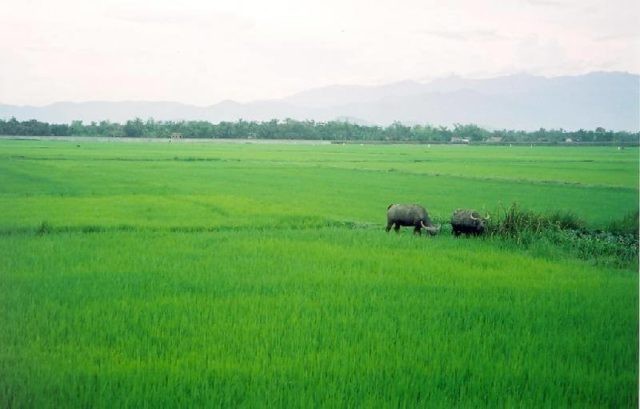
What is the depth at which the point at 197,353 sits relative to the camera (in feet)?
9.07

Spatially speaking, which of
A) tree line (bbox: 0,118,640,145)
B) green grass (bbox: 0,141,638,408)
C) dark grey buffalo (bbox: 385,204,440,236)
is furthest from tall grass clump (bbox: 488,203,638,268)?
tree line (bbox: 0,118,640,145)

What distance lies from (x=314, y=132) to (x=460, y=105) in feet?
17.5

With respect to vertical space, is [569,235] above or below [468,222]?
below

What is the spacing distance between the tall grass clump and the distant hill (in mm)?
1071

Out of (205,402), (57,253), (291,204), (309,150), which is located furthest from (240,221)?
(309,150)

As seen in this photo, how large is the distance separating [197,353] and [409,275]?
201 centimetres

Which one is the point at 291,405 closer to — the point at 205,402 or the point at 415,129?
the point at 205,402

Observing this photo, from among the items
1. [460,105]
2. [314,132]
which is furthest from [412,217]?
[314,132]

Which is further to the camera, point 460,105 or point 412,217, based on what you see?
point 460,105

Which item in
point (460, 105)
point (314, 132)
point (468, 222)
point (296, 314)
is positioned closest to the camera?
point (296, 314)

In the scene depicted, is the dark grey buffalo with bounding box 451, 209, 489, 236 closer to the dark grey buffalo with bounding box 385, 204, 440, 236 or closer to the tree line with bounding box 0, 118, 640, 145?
the dark grey buffalo with bounding box 385, 204, 440, 236

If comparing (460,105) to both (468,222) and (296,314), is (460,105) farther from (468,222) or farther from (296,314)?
(296,314)

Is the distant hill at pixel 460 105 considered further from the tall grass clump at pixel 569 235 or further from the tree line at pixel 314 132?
the tree line at pixel 314 132

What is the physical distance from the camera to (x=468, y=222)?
6.01 metres
